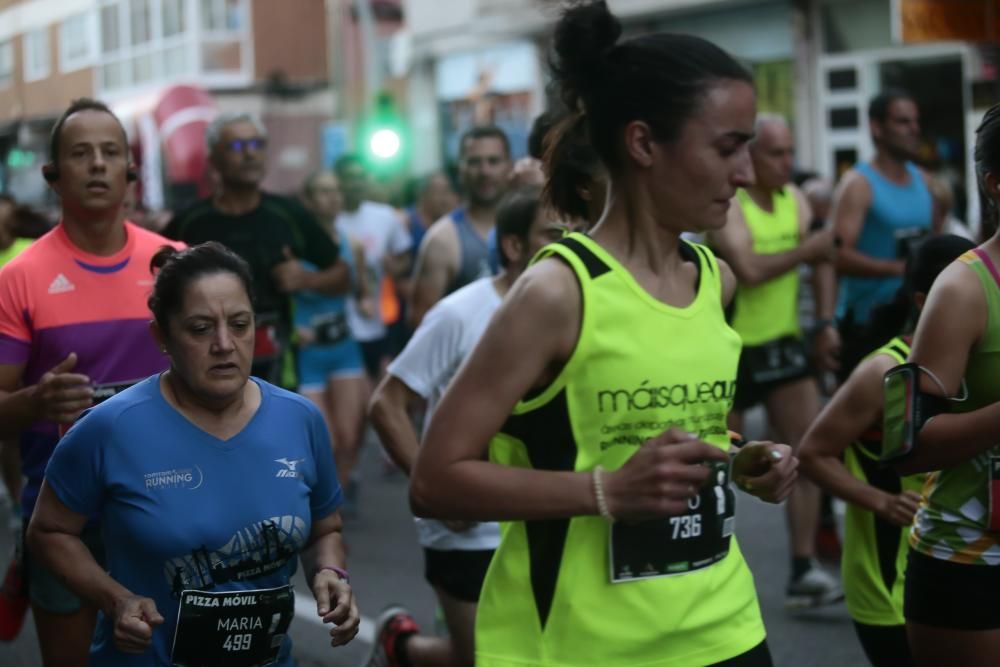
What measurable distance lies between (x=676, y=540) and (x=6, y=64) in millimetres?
56226

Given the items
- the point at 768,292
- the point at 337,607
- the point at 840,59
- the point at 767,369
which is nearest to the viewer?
the point at 337,607

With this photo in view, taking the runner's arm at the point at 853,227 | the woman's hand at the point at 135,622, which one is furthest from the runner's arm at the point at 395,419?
the runner's arm at the point at 853,227

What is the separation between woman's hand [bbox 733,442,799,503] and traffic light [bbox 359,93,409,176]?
18794 mm

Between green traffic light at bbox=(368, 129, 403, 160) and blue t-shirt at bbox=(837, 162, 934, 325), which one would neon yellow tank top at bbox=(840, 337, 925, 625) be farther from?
green traffic light at bbox=(368, 129, 403, 160)

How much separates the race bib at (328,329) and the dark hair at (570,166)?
590 cm

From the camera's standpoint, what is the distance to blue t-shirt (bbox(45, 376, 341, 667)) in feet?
12.1

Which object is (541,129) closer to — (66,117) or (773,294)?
(66,117)

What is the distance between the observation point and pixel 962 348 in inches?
139

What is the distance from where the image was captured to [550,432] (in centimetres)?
302

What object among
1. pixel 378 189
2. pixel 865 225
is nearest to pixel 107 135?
pixel 865 225

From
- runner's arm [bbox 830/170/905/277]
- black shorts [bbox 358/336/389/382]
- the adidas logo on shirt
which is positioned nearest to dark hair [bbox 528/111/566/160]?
the adidas logo on shirt

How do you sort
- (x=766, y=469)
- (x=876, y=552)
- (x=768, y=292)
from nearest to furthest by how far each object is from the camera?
(x=766, y=469)
(x=876, y=552)
(x=768, y=292)

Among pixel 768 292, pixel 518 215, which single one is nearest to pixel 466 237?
pixel 768 292

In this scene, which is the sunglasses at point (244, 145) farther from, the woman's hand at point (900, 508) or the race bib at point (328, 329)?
the woman's hand at point (900, 508)
